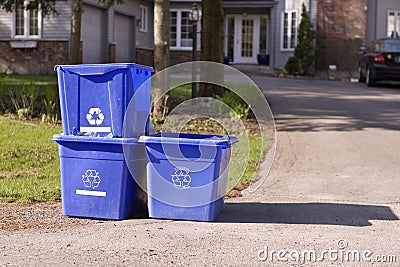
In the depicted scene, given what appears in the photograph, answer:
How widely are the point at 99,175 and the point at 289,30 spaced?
84.6 ft

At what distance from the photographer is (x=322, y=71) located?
2980cm

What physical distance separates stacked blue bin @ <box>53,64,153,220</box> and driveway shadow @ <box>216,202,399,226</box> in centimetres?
98

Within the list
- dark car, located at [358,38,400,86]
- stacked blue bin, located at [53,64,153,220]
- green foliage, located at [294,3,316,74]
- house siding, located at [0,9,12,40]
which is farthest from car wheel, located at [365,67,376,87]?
stacked blue bin, located at [53,64,153,220]

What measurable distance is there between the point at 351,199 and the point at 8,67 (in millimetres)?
18706

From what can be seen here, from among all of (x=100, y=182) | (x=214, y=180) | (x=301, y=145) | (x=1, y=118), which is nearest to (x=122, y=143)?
(x=100, y=182)

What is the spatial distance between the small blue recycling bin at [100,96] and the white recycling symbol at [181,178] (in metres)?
0.56

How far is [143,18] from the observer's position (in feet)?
109

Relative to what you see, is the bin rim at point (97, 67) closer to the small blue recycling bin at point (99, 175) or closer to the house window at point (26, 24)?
the small blue recycling bin at point (99, 175)

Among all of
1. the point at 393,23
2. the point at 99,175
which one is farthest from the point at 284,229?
the point at 393,23

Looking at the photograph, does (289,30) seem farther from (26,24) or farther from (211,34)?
(211,34)

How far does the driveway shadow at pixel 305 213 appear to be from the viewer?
6.85 metres

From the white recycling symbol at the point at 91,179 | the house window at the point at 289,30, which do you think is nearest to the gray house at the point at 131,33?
the house window at the point at 289,30

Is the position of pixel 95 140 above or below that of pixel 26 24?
below

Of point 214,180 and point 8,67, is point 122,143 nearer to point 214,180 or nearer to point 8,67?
point 214,180
